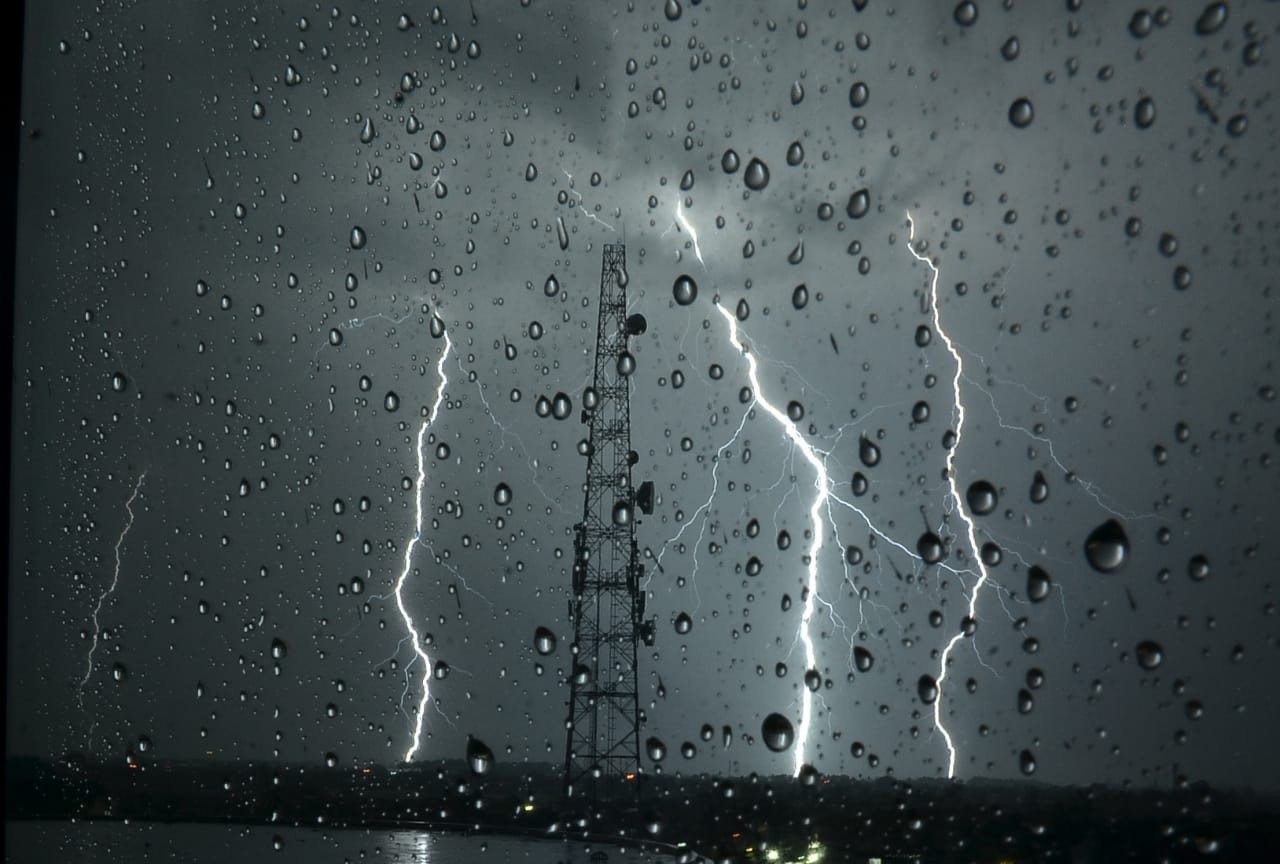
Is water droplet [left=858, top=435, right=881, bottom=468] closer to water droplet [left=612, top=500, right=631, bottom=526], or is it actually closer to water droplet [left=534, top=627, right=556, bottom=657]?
water droplet [left=612, top=500, right=631, bottom=526]

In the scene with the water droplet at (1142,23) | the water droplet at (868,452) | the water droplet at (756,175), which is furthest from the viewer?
the water droplet at (756,175)

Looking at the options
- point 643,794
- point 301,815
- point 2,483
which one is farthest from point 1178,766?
point 2,483

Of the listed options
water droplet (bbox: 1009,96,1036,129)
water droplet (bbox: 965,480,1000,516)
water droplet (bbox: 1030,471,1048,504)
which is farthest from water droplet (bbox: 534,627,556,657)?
water droplet (bbox: 1009,96,1036,129)

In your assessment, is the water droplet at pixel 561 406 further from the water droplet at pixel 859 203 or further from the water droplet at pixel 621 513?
the water droplet at pixel 859 203

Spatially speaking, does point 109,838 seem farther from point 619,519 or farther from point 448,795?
point 619,519

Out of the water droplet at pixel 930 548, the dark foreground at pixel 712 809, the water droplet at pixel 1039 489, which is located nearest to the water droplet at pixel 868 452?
the water droplet at pixel 930 548

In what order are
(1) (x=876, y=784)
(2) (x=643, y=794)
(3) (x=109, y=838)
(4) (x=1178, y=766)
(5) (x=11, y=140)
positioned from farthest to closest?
(3) (x=109, y=838)
(5) (x=11, y=140)
(2) (x=643, y=794)
(1) (x=876, y=784)
(4) (x=1178, y=766)

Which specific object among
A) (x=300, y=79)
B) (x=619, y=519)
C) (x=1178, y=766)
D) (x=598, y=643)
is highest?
(x=300, y=79)

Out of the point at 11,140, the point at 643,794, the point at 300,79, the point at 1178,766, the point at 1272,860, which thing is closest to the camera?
the point at 1272,860
